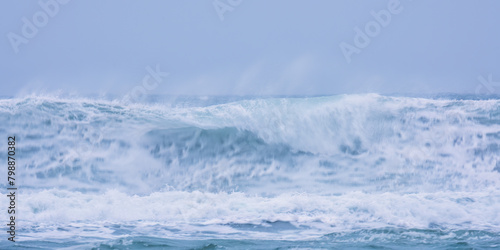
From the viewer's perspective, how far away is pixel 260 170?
10844 millimetres

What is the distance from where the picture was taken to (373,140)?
1202cm

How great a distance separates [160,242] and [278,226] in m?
1.75

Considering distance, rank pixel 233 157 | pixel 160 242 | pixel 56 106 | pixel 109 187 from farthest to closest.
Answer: pixel 56 106
pixel 233 157
pixel 109 187
pixel 160 242

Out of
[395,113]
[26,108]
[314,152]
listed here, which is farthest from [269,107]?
[26,108]

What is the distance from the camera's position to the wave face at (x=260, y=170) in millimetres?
7035

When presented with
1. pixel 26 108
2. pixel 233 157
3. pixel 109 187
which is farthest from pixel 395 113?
pixel 26 108

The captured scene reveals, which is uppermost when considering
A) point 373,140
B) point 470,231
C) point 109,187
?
point 373,140

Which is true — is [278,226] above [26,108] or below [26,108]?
below

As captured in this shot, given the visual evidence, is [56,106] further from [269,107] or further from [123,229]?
[123,229]

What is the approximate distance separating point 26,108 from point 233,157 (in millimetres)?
5340

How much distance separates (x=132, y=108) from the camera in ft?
42.8

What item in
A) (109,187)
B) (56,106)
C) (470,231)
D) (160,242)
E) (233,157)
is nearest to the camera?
(160,242)

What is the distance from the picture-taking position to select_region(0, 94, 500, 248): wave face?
7.04 meters

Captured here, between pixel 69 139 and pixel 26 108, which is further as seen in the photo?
pixel 26 108
